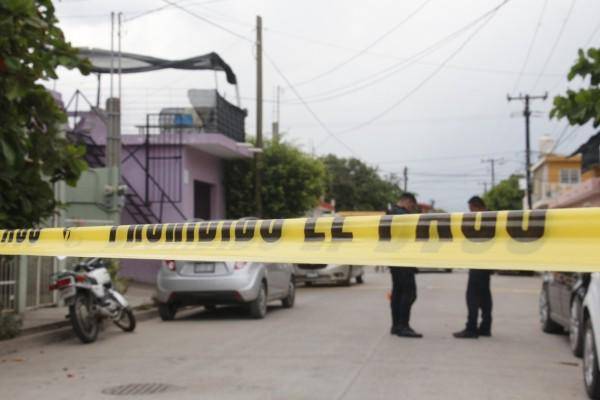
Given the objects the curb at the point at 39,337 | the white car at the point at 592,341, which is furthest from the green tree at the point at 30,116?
the white car at the point at 592,341

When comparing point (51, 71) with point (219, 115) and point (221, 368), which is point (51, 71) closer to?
point (221, 368)

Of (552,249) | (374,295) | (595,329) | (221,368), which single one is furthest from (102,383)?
(374,295)

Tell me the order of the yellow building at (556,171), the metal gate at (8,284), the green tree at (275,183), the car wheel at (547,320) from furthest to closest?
1. the yellow building at (556,171)
2. the green tree at (275,183)
3. the metal gate at (8,284)
4. the car wheel at (547,320)

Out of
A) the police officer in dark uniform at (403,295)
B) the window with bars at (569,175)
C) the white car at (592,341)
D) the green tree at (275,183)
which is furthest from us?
the window with bars at (569,175)

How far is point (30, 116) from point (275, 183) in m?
16.8

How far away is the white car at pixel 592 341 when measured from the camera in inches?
239

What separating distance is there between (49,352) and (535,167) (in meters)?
56.0

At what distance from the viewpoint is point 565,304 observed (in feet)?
29.4

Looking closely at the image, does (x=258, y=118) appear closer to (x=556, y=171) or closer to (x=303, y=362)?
(x=303, y=362)

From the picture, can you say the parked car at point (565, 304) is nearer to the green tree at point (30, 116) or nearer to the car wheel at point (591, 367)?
the car wheel at point (591, 367)

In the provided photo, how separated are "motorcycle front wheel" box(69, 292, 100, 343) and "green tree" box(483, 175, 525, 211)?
2586 inches

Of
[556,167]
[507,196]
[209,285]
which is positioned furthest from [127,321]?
[507,196]

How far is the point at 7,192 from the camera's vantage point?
8141 mm

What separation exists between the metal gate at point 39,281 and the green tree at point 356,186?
175 ft
